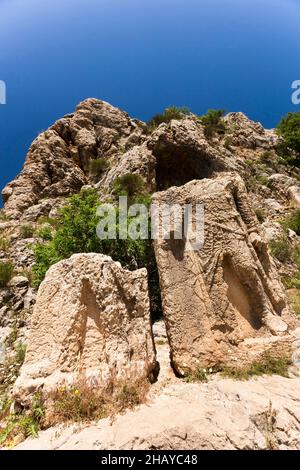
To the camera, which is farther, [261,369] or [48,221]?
[48,221]

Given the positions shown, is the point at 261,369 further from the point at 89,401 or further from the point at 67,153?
the point at 67,153

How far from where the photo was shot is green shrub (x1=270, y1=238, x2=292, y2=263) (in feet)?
35.3

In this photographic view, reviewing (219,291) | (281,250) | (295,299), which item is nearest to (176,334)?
(219,291)

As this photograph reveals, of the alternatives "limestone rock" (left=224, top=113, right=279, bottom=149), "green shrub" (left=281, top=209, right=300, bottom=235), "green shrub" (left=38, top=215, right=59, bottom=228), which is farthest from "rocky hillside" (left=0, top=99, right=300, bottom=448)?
"limestone rock" (left=224, top=113, right=279, bottom=149)

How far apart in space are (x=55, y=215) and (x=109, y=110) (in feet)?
39.3

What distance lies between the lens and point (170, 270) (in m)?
5.23

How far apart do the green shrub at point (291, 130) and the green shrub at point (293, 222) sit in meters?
11.7

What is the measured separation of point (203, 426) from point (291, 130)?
26.1 metres

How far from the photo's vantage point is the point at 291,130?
24344 mm

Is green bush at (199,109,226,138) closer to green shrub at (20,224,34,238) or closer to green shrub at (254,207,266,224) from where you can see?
green shrub at (254,207,266,224)

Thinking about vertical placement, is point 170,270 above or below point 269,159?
below

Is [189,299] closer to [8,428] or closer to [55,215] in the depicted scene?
[8,428]

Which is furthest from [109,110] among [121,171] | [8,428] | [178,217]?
[8,428]

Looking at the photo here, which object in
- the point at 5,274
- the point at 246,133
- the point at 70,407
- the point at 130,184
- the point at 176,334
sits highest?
the point at 246,133
